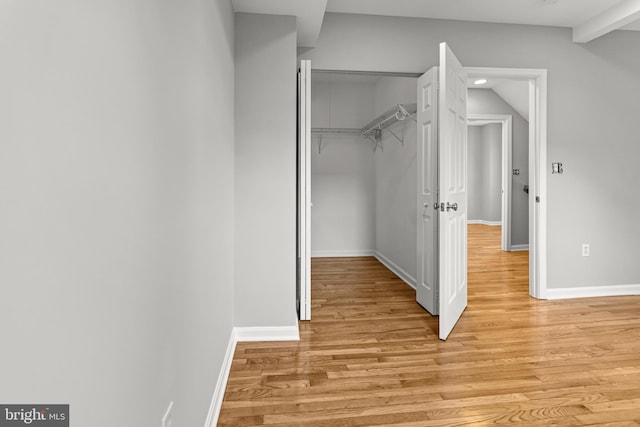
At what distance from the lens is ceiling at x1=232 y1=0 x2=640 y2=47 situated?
3.09m

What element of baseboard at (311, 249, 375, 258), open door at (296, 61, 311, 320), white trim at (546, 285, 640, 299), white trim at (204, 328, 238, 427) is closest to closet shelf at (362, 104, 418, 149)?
open door at (296, 61, 311, 320)

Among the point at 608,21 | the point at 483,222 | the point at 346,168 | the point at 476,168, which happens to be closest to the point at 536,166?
the point at 608,21

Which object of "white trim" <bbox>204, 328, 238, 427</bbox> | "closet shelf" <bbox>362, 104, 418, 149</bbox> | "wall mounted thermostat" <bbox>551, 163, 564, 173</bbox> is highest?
"closet shelf" <bbox>362, 104, 418, 149</bbox>

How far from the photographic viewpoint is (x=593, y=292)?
3701 millimetres

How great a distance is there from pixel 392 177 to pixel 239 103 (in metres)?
2.73

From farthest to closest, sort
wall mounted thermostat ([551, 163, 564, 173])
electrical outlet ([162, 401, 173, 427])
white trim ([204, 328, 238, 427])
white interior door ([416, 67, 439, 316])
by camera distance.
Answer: wall mounted thermostat ([551, 163, 564, 173])
white interior door ([416, 67, 439, 316])
white trim ([204, 328, 238, 427])
electrical outlet ([162, 401, 173, 427])

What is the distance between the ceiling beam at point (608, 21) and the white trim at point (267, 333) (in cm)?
378

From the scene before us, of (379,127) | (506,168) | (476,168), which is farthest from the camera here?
(476,168)

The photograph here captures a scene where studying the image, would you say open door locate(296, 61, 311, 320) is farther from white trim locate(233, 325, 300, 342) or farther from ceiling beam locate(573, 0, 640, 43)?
ceiling beam locate(573, 0, 640, 43)

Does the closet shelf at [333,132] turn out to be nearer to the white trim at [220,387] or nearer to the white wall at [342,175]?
the white wall at [342,175]

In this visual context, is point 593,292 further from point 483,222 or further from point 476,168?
point 476,168

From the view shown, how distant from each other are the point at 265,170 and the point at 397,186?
237 centimetres

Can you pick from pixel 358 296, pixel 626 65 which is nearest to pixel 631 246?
pixel 626 65

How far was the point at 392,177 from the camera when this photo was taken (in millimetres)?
4879
